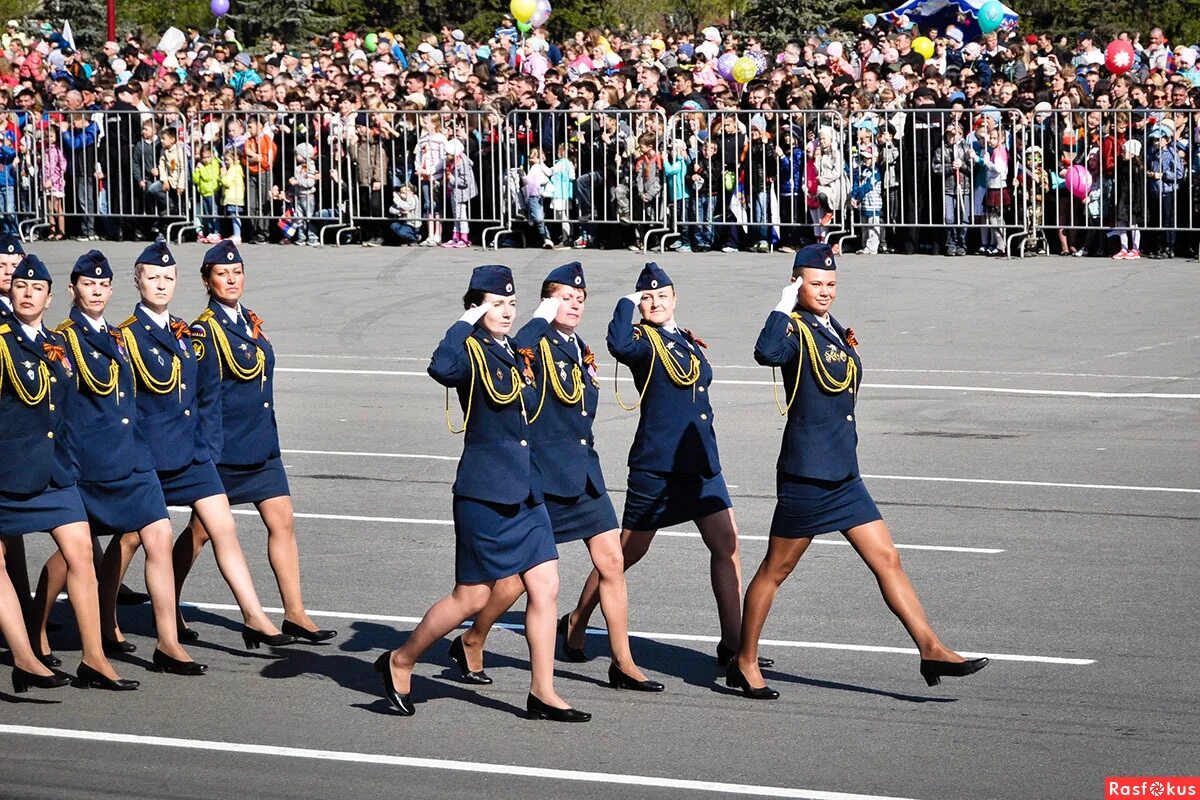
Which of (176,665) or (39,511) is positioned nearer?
(39,511)

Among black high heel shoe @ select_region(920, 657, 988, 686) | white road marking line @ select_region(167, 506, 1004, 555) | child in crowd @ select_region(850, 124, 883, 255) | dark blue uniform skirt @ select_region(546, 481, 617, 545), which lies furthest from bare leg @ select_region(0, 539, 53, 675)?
child in crowd @ select_region(850, 124, 883, 255)

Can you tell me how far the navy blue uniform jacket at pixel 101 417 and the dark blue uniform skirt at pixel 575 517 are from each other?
69.9 inches

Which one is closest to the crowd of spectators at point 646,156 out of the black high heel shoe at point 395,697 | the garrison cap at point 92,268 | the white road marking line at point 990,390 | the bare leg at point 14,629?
the white road marking line at point 990,390

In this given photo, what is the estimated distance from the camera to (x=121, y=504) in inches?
323

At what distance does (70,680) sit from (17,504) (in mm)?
797

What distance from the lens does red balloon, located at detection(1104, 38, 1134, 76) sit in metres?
25.7

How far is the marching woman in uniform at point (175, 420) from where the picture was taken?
848cm

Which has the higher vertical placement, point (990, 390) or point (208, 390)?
point (208, 390)

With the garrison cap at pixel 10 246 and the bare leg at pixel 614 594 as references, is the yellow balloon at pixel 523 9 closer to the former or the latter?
the garrison cap at pixel 10 246

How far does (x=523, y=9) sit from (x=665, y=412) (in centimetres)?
2806

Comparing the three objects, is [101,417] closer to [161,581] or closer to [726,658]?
[161,581]

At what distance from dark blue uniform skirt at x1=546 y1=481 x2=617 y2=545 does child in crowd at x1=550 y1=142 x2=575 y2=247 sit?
14694mm

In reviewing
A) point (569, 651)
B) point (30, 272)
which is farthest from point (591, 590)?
point (30, 272)

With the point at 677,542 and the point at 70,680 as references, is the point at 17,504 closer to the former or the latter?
the point at 70,680
